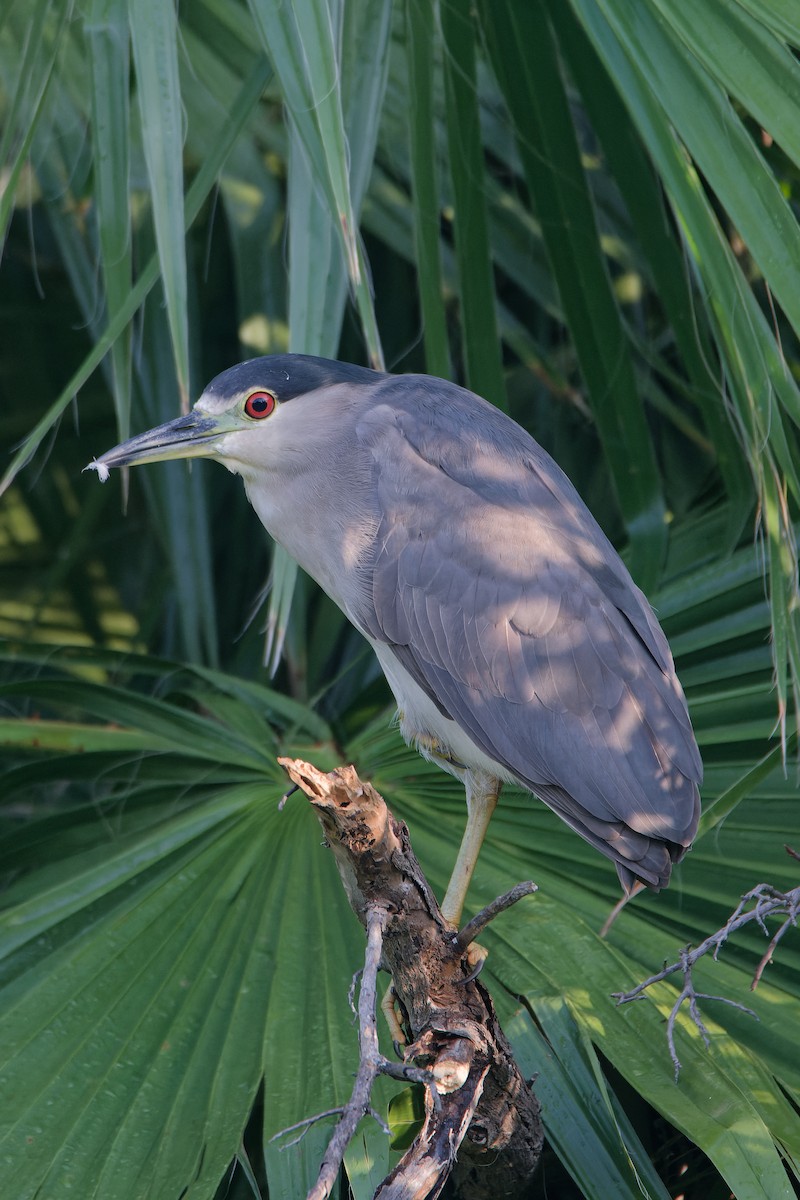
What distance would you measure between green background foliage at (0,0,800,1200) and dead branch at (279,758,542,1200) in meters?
0.09

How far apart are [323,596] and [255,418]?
1170mm

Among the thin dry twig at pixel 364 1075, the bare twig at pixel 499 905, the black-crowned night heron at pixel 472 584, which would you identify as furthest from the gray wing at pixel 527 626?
the thin dry twig at pixel 364 1075

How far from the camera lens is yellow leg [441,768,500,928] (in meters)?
2.00

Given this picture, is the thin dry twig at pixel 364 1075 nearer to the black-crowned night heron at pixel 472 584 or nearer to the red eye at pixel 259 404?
the black-crowned night heron at pixel 472 584

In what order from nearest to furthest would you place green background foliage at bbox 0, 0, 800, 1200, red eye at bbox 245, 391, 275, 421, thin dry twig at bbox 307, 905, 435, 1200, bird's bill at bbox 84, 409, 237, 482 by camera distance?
1. thin dry twig at bbox 307, 905, 435, 1200
2. green background foliage at bbox 0, 0, 800, 1200
3. bird's bill at bbox 84, 409, 237, 482
4. red eye at bbox 245, 391, 275, 421

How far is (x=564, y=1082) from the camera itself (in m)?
1.67

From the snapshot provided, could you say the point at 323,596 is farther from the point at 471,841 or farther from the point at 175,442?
the point at 471,841

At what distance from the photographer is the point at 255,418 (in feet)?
7.42

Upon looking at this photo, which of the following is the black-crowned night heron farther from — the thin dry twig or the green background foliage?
the thin dry twig

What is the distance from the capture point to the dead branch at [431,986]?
1.42 meters

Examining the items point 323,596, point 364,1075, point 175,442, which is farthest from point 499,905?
point 323,596

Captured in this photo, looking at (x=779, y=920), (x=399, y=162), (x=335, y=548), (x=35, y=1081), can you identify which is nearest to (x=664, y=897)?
(x=779, y=920)

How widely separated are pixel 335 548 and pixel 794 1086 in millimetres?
1202

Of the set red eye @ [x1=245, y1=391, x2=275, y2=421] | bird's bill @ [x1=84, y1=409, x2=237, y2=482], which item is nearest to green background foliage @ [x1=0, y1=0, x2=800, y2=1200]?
bird's bill @ [x1=84, y1=409, x2=237, y2=482]
